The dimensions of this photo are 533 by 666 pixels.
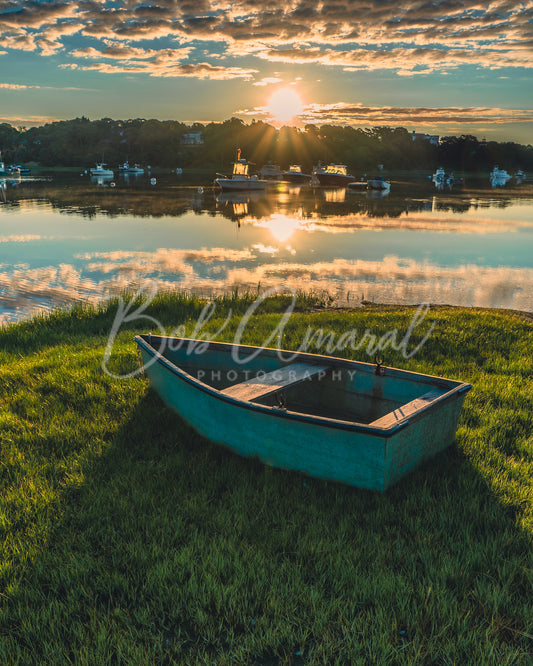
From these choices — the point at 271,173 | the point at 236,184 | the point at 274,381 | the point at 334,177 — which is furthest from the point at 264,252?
the point at 271,173

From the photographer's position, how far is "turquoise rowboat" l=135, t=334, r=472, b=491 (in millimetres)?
5125

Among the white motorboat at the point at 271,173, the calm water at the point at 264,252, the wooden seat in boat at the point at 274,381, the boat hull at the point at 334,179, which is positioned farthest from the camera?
the white motorboat at the point at 271,173

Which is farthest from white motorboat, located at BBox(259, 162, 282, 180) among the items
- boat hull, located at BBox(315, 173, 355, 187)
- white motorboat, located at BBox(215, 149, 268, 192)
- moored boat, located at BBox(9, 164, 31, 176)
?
moored boat, located at BBox(9, 164, 31, 176)

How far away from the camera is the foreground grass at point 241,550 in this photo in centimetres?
359

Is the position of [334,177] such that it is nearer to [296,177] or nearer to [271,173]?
[296,177]

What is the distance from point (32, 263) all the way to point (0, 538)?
22.1 meters

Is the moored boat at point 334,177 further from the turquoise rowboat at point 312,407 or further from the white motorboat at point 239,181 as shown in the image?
the turquoise rowboat at point 312,407

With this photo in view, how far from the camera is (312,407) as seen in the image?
23.1 feet

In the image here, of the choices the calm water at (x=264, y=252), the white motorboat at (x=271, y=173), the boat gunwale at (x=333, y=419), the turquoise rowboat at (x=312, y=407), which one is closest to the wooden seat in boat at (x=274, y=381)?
the turquoise rowboat at (x=312, y=407)

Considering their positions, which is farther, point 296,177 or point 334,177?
point 296,177

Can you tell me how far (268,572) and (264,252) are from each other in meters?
24.1

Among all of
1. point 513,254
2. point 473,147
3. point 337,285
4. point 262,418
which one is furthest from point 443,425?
point 473,147

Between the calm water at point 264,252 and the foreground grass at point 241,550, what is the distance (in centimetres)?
1064

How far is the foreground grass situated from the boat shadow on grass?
1 centimetres
